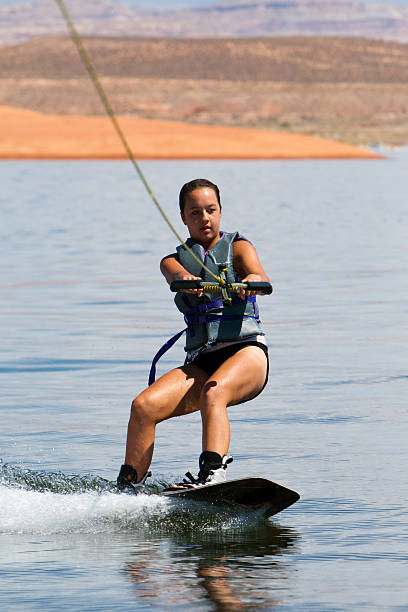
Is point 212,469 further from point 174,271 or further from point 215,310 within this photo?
point 174,271

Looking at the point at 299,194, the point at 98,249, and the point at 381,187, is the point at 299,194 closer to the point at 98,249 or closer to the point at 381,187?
the point at 381,187

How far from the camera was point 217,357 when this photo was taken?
6305 millimetres

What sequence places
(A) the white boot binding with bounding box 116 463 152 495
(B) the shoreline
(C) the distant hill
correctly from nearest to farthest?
1. (A) the white boot binding with bounding box 116 463 152 495
2. (B) the shoreline
3. (C) the distant hill

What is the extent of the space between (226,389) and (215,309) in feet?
1.37

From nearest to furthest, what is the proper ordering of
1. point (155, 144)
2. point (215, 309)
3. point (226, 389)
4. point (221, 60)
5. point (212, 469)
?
point (212, 469) → point (226, 389) → point (215, 309) → point (155, 144) → point (221, 60)

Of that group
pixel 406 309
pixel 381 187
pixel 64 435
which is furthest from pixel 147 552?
pixel 381 187

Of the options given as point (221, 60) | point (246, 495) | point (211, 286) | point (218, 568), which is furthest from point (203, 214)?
point (221, 60)

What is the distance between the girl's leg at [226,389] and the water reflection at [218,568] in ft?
1.31

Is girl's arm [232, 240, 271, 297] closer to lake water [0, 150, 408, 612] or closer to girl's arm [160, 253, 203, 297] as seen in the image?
girl's arm [160, 253, 203, 297]

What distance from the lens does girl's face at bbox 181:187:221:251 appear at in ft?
20.7

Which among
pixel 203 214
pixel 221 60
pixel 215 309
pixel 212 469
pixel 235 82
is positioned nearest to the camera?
pixel 212 469

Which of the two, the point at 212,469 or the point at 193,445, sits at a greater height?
the point at 193,445

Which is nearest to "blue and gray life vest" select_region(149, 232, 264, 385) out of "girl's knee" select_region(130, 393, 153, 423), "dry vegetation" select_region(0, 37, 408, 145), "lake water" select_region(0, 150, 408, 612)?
"girl's knee" select_region(130, 393, 153, 423)

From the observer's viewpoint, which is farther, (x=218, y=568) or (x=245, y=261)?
(x=245, y=261)
